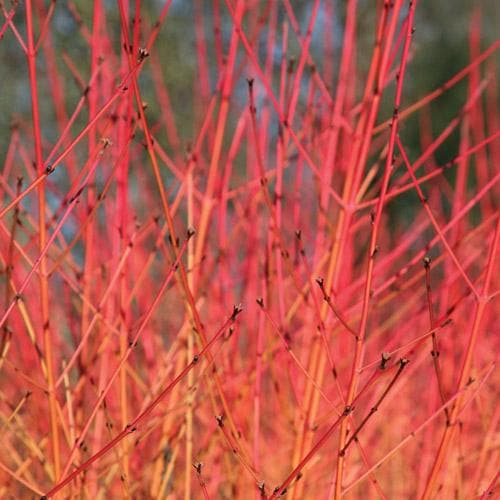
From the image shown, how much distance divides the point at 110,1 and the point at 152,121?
3.11 feet

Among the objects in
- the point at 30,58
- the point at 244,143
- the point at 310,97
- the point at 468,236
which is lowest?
the point at 244,143

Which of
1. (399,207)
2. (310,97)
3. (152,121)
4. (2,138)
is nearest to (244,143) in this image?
(152,121)

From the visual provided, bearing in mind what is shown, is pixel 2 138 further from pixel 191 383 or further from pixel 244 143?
pixel 191 383

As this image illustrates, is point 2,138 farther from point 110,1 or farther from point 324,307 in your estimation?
point 324,307

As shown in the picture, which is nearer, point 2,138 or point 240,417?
point 240,417

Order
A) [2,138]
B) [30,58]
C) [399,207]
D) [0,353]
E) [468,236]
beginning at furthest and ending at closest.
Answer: [399,207], [2,138], [468,236], [0,353], [30,58]

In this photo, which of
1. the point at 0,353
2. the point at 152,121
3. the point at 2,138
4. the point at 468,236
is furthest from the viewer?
the point at 152,121

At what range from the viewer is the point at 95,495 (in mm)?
1097

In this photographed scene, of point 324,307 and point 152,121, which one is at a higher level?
point 324,307

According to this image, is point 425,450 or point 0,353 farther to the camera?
point 425,450

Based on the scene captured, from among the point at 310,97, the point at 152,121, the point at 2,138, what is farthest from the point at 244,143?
the point at 310,97

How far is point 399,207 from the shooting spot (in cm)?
663

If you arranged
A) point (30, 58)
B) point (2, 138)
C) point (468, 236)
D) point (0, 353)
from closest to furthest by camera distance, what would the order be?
point (30, 58) → point (0, 353) → point (468, 236) → point (2, 138)

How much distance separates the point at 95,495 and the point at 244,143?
5400 millimetres
